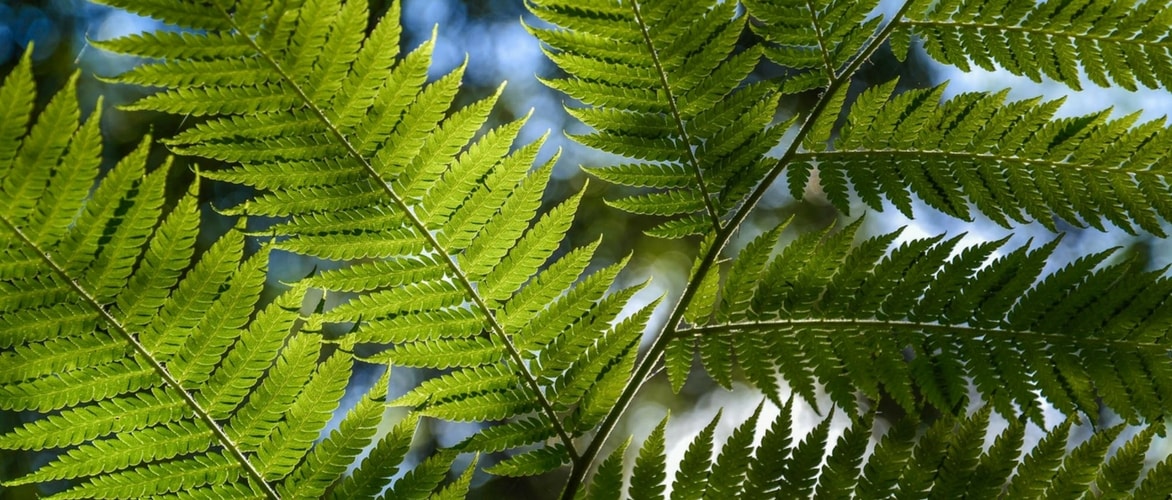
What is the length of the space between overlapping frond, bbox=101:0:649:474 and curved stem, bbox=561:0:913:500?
0.13 ft

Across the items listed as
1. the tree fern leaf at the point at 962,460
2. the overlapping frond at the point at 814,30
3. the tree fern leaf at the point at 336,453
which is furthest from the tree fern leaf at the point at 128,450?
the overlapping frond at the point at 814,30

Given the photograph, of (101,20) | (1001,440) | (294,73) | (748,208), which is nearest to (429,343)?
(294,73)

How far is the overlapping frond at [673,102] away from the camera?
4.10 feet

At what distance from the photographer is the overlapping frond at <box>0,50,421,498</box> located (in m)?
0.86

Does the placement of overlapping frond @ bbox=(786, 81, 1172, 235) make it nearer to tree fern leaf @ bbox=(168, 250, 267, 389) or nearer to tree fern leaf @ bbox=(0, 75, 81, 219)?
tree fern leaf @ bbox=(168, 250, 267, 389)

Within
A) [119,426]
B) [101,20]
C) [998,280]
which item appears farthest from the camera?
[101,20]

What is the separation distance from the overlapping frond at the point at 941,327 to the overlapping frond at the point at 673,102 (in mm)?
147

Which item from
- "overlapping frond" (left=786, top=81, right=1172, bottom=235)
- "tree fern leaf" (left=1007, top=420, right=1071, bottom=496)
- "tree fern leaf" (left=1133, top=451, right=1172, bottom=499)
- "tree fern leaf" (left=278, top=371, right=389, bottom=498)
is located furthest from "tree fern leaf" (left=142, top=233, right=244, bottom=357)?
"tree fern leaf" (left=1133, top=451, right=1172, bottom=499)

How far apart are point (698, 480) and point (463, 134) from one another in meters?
0.55

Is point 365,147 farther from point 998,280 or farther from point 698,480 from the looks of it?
point 998,280

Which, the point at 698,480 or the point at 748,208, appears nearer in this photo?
the point at 698,480

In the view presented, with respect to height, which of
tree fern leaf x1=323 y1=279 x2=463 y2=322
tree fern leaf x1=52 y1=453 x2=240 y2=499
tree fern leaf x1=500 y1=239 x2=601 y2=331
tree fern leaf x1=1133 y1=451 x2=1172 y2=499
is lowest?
tree fern leaf x1=52 y1=453 x2=240 y2=499

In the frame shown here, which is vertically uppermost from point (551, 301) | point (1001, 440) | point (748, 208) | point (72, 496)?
point (748, 208)

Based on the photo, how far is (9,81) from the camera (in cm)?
80
